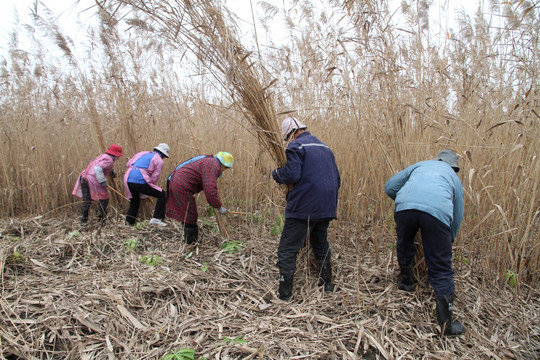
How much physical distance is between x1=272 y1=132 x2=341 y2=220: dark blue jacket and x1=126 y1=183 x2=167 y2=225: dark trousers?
216cm

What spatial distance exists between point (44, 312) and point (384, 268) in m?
2.53

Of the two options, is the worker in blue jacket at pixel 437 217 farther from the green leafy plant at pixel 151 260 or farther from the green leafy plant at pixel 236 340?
the green leafy plant at pixel 151 260

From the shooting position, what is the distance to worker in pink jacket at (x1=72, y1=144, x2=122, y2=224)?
12.4 feet

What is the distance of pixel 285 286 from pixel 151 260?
4.47 feet

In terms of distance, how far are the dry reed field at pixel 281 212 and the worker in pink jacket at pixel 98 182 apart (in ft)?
0.58

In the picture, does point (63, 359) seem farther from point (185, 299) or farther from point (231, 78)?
point (231, 78)

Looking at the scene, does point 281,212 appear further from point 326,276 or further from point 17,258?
point 17,258

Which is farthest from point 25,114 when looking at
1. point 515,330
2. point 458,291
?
point 515,330

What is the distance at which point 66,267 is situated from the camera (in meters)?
2.67

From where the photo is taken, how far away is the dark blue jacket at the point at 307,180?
7.34 feet

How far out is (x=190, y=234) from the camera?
11.0 feet

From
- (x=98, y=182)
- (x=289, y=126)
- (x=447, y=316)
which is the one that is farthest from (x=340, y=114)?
(x=98, y=182)

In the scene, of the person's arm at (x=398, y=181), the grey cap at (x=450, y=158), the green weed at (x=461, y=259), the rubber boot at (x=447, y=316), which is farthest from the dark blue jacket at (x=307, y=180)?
the green weed at (x=461, y=259)

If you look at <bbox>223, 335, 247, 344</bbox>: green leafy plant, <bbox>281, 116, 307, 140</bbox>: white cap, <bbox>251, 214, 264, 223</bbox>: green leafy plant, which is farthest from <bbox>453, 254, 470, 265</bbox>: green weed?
<bbox>251, 214, 264, 223</bbox>: green leafy plant
